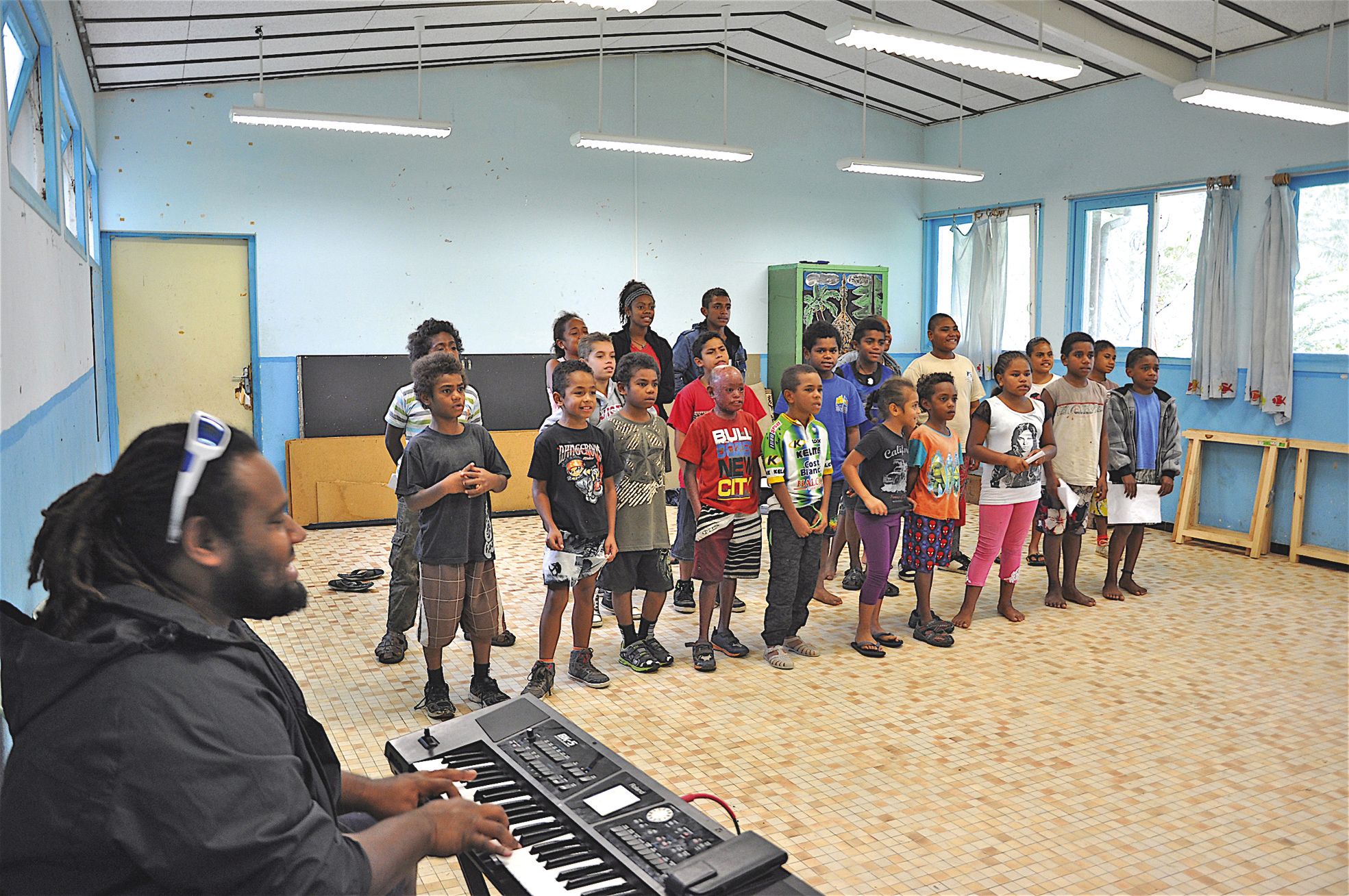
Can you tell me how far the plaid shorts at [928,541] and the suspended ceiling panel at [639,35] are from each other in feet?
11.6

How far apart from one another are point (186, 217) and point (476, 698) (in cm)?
538

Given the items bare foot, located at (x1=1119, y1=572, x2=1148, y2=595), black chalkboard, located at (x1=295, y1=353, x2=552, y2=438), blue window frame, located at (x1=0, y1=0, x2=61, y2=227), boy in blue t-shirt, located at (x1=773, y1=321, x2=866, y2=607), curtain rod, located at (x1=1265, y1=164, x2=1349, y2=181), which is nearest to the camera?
blue window frame, located at (x1=0, y1=0, x2=61, y2=227)

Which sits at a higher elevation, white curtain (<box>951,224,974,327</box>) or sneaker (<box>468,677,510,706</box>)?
white curtain (<box>951,224,974,327</box>)

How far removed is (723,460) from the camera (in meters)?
4.40

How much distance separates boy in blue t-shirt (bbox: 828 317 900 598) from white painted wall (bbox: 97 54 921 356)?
3.56 metres

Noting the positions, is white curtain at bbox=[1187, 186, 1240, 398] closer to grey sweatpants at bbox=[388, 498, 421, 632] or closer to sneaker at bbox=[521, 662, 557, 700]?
sneaker at bbox=[521, 662, 557, 700]

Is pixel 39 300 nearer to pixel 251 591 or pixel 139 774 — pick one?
pixel 251 591

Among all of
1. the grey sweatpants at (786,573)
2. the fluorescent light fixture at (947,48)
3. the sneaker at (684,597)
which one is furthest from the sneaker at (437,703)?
the fluorescent light fixture at (947,48)

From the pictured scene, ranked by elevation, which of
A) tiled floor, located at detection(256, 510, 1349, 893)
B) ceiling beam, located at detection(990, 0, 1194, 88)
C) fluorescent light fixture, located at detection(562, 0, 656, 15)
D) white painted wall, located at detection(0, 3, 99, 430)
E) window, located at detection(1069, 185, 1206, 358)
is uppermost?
ceiling beam, located at detection(990, 0, 1194, 88)

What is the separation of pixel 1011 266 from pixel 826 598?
16.3 feet

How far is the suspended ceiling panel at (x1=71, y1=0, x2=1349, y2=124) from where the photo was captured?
5910 mm

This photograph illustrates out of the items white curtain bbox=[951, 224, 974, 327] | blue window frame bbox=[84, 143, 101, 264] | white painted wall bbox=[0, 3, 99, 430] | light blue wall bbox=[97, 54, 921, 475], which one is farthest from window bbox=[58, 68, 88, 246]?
white curtain bbox=[951, 224, 974, 327]

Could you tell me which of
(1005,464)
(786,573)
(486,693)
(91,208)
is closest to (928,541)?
(1005,464)

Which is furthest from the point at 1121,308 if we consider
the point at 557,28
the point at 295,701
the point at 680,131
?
the point at 295,701
